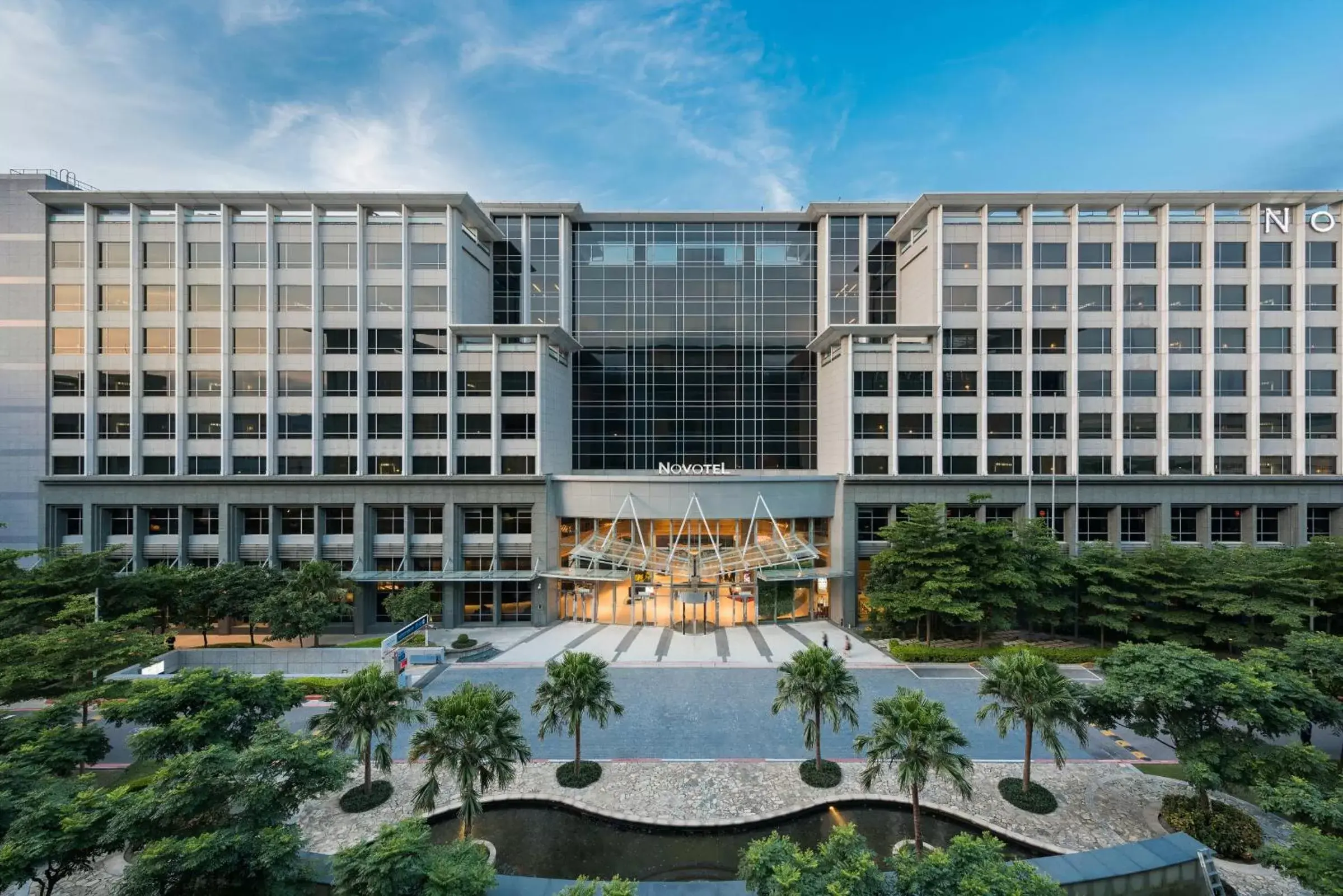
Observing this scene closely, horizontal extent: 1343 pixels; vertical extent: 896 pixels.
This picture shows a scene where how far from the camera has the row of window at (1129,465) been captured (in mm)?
40656

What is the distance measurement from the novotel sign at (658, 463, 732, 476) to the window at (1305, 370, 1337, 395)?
45.5 metres

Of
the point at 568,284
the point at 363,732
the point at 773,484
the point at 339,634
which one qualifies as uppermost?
the point at 568,284

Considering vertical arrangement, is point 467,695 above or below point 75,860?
above

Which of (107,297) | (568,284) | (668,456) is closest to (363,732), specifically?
(668,456)

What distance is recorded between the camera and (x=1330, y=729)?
24.1 meters

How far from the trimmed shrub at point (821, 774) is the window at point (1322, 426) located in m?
49.5

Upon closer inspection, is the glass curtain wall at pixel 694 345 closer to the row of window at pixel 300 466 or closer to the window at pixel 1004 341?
the row of window at pixel 300 466

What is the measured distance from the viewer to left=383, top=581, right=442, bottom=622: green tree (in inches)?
1396

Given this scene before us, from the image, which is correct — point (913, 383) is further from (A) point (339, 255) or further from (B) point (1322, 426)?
(A) point (339, 255)

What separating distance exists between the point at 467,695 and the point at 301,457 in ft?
109

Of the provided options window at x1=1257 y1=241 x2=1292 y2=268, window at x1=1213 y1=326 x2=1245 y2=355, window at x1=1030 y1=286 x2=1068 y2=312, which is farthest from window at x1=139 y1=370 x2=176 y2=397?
window at x1=1257 y1=241 x2=1292 y2=268

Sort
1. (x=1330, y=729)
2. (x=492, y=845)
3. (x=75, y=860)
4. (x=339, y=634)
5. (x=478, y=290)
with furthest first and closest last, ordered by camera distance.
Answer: (x=478, y=290)
(x=339, y=634)
(x=1330, y=729)
(x=492, y=845)
(x=75, y=860)

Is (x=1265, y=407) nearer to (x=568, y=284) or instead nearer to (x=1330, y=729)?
(x=1330, y=729)

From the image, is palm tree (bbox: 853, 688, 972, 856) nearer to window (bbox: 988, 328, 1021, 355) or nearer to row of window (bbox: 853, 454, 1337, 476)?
row of window (bbox: 853, 454, 1337, 476)
